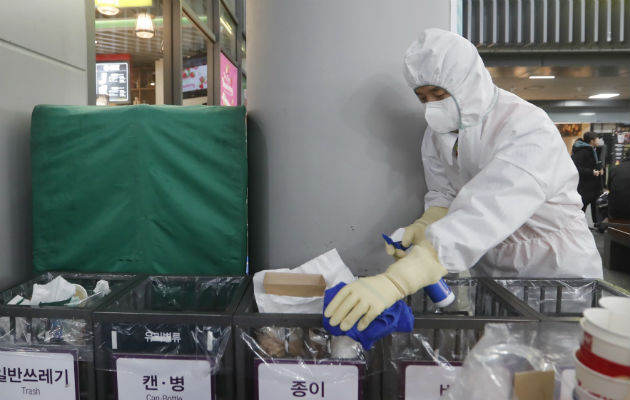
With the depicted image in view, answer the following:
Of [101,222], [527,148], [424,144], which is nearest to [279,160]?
[424,144]

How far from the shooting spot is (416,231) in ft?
4.38

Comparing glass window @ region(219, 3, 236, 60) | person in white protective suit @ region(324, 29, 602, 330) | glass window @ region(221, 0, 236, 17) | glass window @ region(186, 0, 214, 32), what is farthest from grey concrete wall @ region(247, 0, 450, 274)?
glass window @ region(221, 0, 236, 17)

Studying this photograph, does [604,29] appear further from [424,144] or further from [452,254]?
[452,254]

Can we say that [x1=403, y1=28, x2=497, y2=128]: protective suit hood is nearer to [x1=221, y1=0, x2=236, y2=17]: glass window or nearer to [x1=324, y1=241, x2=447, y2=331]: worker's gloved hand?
[x1=324, y1=241, x2=447, y2=331]: worker's gloved hand

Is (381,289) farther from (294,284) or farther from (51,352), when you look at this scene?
(51,352)

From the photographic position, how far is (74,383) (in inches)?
40.0

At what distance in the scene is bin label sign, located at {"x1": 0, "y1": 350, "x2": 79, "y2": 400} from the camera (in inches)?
39.8

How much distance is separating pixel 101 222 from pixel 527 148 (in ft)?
4.23

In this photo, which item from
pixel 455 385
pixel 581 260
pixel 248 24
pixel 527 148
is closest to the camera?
pixel 455 385

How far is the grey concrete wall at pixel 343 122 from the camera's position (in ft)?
4.78

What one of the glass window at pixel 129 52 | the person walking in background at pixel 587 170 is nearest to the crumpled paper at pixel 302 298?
the glass window at pixel 129 52

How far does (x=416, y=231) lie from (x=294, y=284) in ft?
1.29

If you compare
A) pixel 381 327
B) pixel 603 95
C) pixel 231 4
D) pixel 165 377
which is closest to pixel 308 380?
pixel 381 327

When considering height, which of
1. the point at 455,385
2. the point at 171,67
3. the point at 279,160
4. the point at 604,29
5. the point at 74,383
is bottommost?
the point at 74,383
